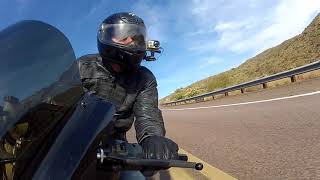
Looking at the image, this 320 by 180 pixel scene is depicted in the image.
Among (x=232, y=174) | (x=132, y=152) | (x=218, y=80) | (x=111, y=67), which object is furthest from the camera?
(x=218, y=80)

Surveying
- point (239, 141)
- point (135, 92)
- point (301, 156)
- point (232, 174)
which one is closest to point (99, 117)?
point (135, 92)

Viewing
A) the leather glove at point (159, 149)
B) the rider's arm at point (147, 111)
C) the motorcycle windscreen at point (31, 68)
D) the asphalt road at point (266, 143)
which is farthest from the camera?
the asphalt road at point (266, 143)

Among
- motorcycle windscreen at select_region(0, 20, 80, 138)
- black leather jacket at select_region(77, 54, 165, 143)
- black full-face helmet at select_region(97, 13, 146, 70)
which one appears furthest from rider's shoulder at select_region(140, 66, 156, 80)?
motorcycle windscreen at select_region(0, 20, 80, 138)

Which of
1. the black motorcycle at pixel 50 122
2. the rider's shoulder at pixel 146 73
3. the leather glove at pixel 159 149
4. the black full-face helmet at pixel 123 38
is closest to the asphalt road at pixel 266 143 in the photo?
the rider's shoulder at pixel 146 73

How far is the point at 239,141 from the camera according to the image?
28.2ft

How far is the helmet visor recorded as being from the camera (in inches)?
155

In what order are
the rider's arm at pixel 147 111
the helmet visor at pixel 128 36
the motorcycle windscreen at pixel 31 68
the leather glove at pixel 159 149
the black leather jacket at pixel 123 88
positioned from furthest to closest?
the black leather jacket at pixel 123 88 < the helmet visor at pixel 128 36 < the rider's arm at pixel 147 111 < the leather glove at pixel 159 149 < the motorcycle windscreen at pixel 31 68

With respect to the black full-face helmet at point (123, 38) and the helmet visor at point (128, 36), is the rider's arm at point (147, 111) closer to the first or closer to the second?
the black full-face helmet at point (123, 38)

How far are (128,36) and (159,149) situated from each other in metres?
1.43

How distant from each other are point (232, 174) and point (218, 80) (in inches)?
1997

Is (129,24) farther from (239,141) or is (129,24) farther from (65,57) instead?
(239,141)

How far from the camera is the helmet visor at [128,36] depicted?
155 inches

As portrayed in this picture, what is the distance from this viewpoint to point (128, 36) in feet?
13.0

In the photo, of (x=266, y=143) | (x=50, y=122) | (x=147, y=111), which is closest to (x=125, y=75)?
(x=147, y=111)
